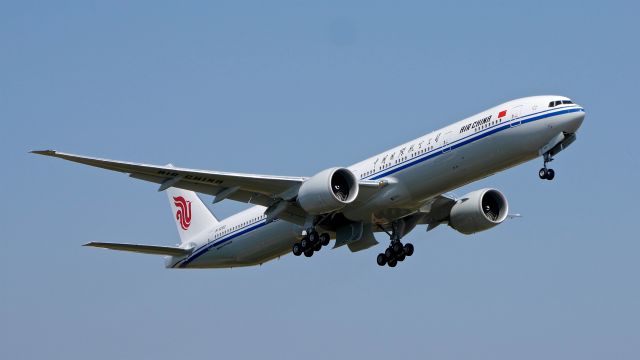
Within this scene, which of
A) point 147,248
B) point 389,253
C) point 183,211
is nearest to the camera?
point 389,253

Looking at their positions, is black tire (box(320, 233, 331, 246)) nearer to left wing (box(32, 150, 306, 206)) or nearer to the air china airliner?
the air china airliner

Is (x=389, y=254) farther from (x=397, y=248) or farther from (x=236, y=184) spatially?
(x=236, y=184)

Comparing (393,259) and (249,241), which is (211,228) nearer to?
(249,241)

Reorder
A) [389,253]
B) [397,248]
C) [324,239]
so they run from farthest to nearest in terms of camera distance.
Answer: [389,253] < [397,248] < [324,239]

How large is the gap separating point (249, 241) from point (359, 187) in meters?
6.87

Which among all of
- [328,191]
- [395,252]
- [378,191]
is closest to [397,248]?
[395,252]

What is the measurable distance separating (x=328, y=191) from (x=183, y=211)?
14.4 meters

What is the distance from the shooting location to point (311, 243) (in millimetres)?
46906

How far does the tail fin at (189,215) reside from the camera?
5453 centimetres

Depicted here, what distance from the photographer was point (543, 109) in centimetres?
4259

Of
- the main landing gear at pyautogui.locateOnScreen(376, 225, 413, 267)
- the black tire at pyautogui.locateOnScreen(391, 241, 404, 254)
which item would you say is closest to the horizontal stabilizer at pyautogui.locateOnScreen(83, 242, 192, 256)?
the main landing gear at pyautogui.locateOnScreen(376, 225, 413, 267)

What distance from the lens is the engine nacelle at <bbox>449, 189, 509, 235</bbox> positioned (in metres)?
49.3

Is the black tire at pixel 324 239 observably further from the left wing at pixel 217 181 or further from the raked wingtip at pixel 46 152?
the raked wingtip at pixel 46 152

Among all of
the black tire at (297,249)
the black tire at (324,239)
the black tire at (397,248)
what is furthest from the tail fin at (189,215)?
the black tire at (397,248)
